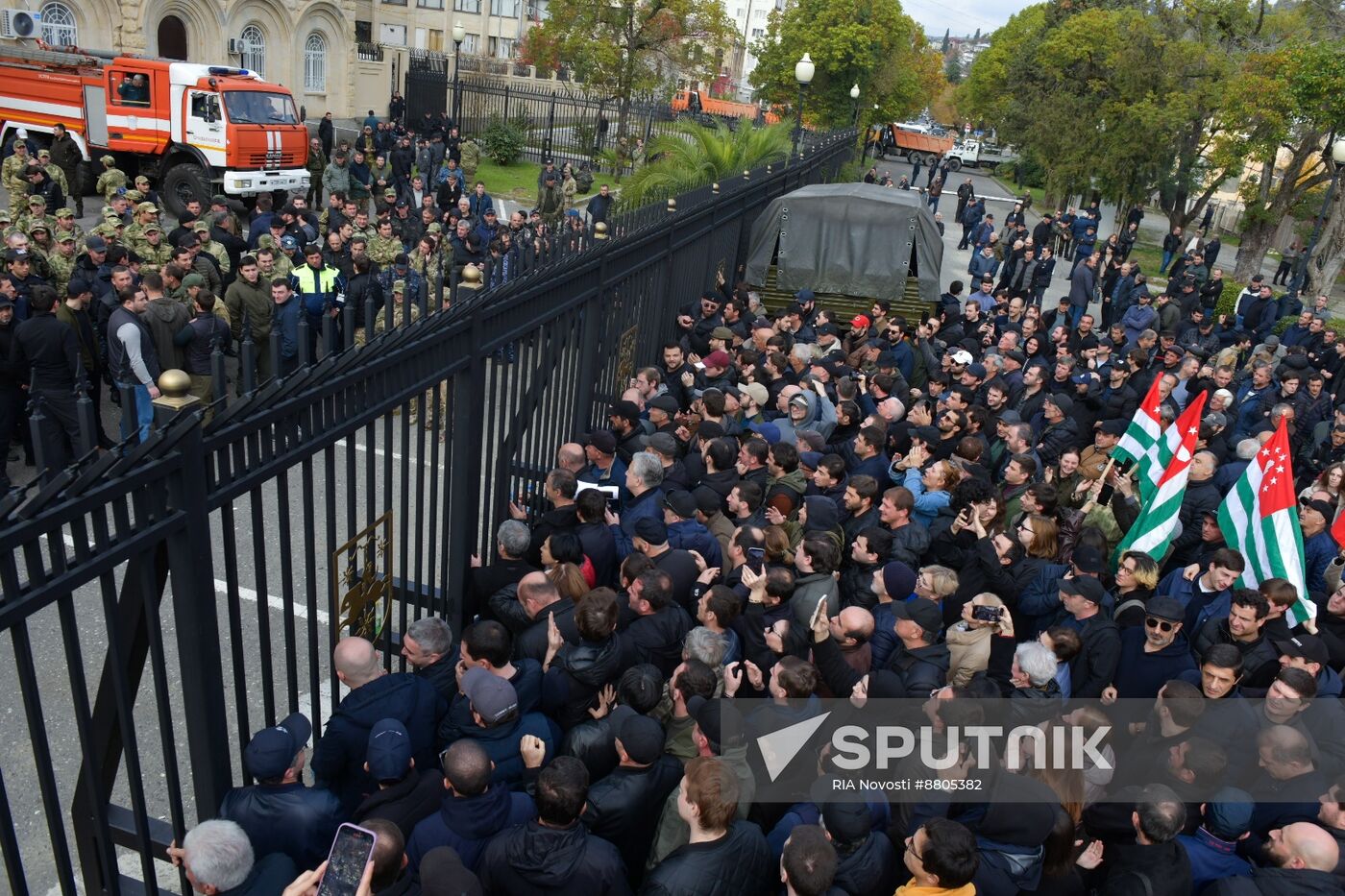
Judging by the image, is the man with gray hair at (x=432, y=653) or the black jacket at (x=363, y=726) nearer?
the black jacket at (x=363, y=726)

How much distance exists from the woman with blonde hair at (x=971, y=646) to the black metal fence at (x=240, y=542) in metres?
2.54

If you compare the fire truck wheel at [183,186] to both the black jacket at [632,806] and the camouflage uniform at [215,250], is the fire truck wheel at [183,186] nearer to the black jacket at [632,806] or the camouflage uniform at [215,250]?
the camouflage uniform at [215,250]

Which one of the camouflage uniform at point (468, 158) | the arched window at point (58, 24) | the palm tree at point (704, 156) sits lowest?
the camouflage uniform at point (468, 158)

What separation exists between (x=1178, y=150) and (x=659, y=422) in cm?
2709

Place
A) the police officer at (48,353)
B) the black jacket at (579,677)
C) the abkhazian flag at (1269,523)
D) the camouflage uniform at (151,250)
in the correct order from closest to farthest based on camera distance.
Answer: the black jacket at (579,677) → the abkhazian flag at (1269,523) → the police officer at (48,353) → the camouflage uniform at (151,250)

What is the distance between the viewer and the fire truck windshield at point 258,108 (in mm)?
18109

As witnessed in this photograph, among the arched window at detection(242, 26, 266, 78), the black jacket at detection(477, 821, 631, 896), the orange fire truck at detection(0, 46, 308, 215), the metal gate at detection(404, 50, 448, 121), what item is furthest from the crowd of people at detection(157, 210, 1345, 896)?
the arched window at detection(242, 26, 266, 78)

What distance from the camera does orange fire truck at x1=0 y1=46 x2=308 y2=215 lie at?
17.9 m

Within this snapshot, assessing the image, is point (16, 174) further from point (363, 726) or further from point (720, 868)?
point (720, 868)

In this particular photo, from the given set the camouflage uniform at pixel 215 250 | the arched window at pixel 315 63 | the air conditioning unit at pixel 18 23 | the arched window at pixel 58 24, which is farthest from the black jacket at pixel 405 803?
the arched window at pixel 315 63

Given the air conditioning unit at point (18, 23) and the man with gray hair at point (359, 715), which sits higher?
the air conditioning unit at point (18, 23)

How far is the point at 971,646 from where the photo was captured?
4.85 m

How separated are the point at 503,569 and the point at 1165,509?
417 centimetres

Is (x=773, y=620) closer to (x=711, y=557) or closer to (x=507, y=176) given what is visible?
(x=711, y=557)
